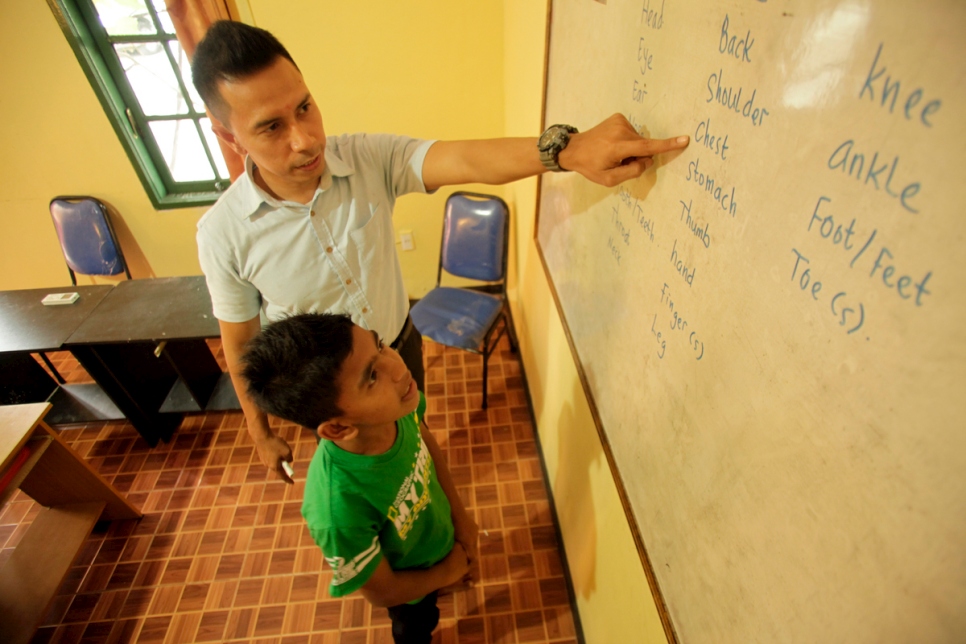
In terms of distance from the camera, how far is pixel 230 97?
0.97 metres

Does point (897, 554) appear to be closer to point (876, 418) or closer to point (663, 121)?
point (876, 418)

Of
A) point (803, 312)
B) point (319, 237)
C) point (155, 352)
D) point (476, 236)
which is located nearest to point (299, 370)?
point (319, 237)

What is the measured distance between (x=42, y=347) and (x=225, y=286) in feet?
4.97

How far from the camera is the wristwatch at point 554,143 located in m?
0.89

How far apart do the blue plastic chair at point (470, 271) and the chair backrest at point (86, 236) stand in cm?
207

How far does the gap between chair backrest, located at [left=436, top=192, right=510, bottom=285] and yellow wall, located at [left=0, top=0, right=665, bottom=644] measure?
128 mm

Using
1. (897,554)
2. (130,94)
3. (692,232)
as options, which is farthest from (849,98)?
(130,94)

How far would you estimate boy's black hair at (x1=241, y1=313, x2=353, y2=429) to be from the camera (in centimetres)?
85

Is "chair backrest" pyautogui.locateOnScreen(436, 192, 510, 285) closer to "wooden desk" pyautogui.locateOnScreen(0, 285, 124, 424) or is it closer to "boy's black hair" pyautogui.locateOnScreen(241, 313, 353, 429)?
"boy's black hair" pyautogui.locateOnScreen(241, 313, 353, 429)

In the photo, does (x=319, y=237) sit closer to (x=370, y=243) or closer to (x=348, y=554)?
(x=370, y=243)

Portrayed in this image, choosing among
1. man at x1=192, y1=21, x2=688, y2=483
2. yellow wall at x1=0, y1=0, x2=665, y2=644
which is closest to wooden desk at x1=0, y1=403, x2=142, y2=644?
man at x1=192, y1=21, x2=688, y2=483

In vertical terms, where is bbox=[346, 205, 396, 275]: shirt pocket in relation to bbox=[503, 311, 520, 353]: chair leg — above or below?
above

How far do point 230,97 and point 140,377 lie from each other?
83.8 inches

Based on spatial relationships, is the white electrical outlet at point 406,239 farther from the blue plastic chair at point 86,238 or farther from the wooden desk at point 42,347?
the blue plastic chair at point 86,238
